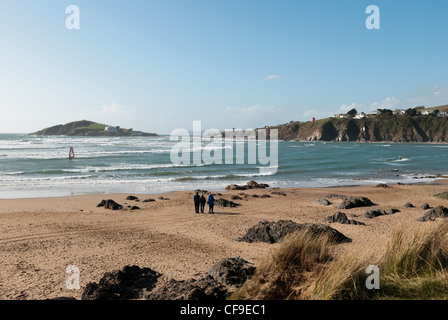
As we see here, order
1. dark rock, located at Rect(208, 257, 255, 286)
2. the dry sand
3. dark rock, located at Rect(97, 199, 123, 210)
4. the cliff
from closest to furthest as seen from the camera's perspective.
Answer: dark rock, located at Rect(208, 257, 255, 286), the dry sand, dark rock, located at Rect(97, 199, 123, 210), the cliff

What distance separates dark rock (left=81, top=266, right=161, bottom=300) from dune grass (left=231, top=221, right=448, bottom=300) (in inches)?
106

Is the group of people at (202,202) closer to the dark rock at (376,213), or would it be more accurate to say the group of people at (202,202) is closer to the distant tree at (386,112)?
the dark rock at (376,213)

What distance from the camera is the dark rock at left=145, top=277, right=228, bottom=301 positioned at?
19.0 ft

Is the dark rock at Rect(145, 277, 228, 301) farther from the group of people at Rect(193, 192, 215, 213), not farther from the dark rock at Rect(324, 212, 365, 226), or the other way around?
the group of people at Rect(193, 192, 215, 213)

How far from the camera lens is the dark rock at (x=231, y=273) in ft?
22.5

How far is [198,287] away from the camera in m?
6.16

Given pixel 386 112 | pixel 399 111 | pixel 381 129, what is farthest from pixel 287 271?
pixel 399 111

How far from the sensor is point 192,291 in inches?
229

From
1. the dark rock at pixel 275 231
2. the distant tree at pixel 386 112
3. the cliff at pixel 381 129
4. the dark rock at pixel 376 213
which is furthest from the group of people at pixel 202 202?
the distant tree at pixel 386 112

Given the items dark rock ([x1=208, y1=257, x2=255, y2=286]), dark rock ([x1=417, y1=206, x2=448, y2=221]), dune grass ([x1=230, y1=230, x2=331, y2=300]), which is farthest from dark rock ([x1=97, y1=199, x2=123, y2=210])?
dark rock ([x1=417, y1=206, x2=448, y2=221])

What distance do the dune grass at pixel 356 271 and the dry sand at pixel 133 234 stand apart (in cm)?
56

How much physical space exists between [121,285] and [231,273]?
252 cm

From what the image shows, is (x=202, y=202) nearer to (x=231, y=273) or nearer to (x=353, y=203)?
(x=353, y=203)
